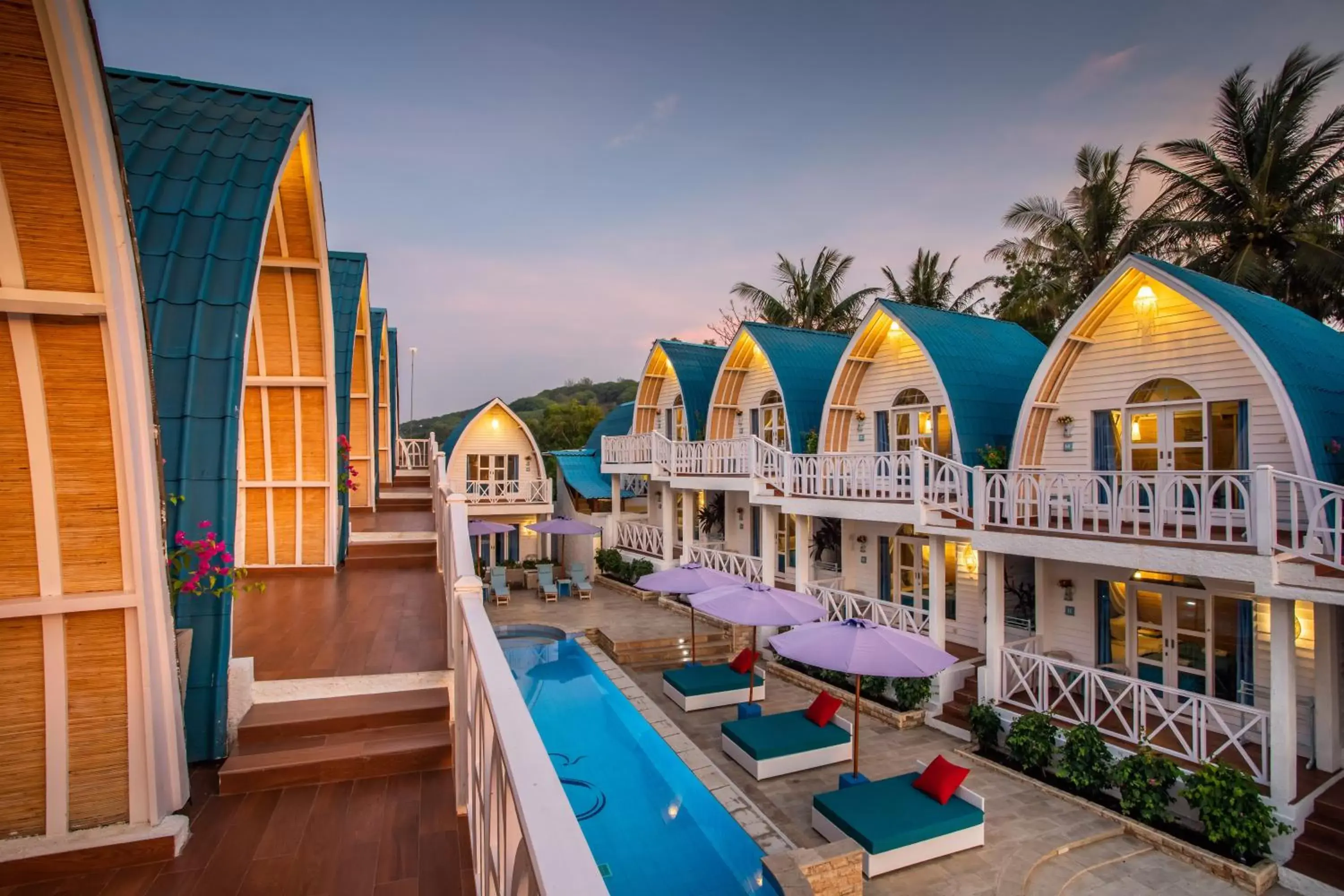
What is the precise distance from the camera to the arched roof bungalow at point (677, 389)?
2073 centimetres

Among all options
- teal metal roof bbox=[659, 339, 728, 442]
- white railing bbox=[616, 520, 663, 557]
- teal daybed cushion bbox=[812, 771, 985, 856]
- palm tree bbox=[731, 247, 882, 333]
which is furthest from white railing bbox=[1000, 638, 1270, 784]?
palm tree bbox=[731, 247, 882, 333]

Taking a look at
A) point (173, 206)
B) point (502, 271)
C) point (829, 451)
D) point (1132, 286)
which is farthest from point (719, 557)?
point (502, 271)

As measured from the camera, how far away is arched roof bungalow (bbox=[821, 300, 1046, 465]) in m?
12.6

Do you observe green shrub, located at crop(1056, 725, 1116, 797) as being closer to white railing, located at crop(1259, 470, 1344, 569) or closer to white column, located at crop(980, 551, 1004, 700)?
white column, located at crop(980, 551, 1004, 700)

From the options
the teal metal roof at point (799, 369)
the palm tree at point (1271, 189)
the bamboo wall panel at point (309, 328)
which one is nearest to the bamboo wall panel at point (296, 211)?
the bamboo wall panel at point (309, 328)

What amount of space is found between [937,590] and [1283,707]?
4.65 m

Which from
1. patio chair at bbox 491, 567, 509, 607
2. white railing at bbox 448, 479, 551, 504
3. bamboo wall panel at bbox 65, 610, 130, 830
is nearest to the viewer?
bamboo wall panel at bbox 65, 610, 130, 830

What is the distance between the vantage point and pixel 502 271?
46.7 m

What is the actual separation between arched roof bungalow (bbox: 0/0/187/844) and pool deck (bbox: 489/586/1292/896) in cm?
692

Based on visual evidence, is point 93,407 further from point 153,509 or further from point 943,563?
point 943,563

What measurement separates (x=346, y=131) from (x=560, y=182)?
12.1 metres

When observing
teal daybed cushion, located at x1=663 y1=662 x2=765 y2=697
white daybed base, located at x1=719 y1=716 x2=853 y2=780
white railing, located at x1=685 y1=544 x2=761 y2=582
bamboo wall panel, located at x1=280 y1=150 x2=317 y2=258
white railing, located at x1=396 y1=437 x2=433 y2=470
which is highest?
bamboo wall panel, located at x1=280 y1=150 x2=317 y2=258

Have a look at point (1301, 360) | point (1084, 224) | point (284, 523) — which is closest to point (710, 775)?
point (284, 523)

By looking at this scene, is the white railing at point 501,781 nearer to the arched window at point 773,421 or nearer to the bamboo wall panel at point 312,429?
the bamboo wall panel at point 312,429
